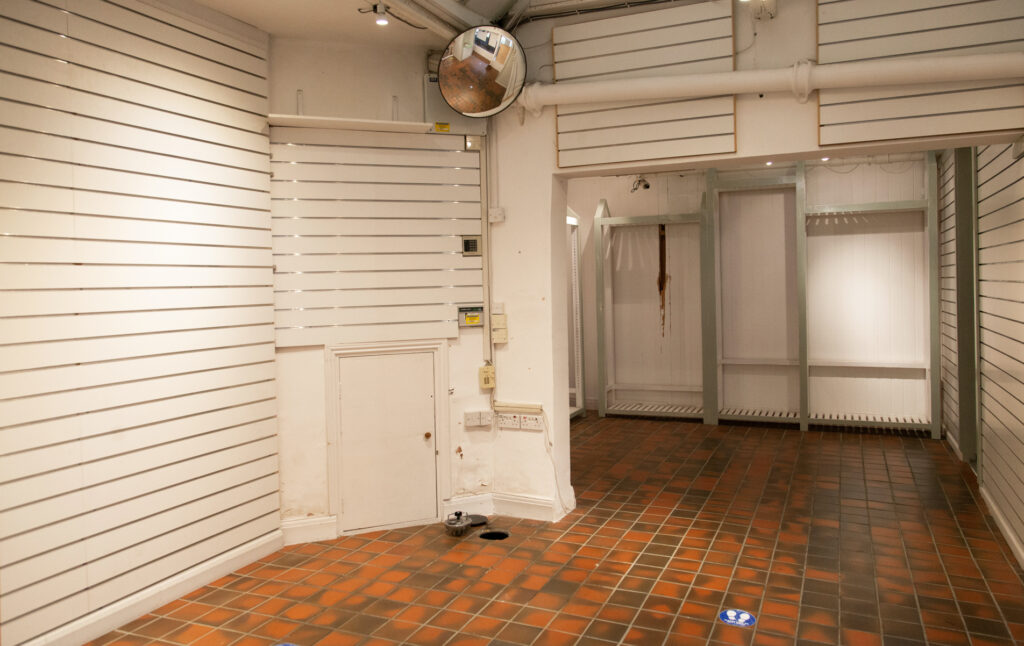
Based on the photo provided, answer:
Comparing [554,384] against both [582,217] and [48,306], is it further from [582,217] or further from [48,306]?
[582,217]

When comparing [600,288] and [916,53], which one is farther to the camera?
[600,288]

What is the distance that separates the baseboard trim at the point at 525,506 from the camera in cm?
542

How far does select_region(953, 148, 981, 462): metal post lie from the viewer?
637 centimetres

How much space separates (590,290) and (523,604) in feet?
20.8

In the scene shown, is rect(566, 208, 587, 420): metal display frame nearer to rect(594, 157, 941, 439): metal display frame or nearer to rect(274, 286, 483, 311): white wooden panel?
rect(594, 157, 941, 439): metal display frame

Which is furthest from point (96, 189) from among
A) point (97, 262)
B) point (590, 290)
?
point (590, 290)

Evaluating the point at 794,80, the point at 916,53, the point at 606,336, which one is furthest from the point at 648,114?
the point at 606,336

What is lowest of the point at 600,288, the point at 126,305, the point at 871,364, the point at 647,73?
the point at 871,364

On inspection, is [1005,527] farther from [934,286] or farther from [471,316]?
[471,316]

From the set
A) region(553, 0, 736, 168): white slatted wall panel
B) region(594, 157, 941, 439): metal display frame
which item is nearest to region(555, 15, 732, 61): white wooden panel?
region(553, 0, 736, 168): white slatted wall panel

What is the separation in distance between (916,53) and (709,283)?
14.5 ft

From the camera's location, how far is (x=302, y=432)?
16.6 feet

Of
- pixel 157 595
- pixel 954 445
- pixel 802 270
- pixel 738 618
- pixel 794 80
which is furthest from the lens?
pixel 802 270

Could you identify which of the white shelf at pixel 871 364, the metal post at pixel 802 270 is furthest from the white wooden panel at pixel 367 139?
the white shelf at pixel 871 364
